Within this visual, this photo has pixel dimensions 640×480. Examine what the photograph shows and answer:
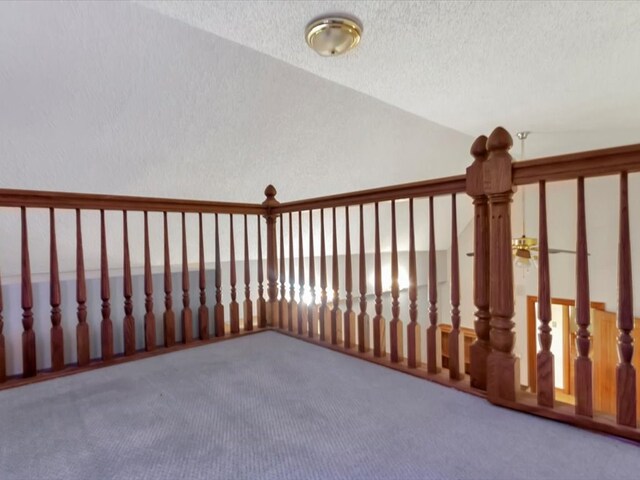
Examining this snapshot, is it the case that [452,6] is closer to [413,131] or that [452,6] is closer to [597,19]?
[597,19]

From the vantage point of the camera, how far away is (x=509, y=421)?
1.14 meters

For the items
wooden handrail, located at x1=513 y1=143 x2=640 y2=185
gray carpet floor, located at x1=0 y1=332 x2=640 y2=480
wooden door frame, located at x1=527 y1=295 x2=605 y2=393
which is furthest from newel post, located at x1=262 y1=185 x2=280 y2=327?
wooden door frame, located at x1=527 y1=295 x2=605 y2=393

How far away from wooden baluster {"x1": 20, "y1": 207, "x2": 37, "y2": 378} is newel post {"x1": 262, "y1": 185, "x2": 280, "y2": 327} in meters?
1.25

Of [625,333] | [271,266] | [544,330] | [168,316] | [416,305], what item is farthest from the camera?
[271,266]

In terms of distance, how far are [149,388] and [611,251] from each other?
546cm

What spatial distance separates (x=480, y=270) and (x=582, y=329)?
36 cm

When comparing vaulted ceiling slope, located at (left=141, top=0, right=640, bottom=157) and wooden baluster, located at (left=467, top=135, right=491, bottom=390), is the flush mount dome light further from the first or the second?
wooden baluster, located at (left=467, top=135, right=491, bottom=390)

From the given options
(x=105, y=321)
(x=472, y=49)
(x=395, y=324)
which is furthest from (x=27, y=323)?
(x=472, y=49)

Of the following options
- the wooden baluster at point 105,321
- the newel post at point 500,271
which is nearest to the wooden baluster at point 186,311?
the wooden baluster at point 105,321

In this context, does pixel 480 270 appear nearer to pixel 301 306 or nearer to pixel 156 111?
pixel 301 306

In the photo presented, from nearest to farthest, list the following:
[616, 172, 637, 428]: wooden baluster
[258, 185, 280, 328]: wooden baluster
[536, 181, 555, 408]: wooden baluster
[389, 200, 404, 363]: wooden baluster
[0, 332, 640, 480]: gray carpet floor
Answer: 1. [0, 332, 640, 480]: gray carpet floor
2. [616, 172, 637, 428]: wooden baluster
3. [536, 181, 555, 408]: wooden baluster
4. [389, 200, 404, 363]: wooden baluster
5. [258, 185, 280, 328]: wooden baluster

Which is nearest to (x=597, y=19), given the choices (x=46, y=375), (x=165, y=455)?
(x=165, y=455)

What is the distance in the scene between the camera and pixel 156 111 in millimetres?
2225

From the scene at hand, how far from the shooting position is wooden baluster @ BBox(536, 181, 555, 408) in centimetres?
117
